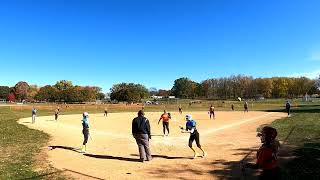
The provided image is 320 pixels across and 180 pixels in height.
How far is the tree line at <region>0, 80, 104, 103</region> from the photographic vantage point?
14988cm

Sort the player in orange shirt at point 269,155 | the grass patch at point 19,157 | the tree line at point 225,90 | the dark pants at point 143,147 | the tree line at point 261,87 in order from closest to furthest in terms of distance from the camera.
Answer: the player in orange shirt at point 269,155 → the grass patch at point 19,157 → the dark pants at point 143,147 → the tree line at point 225,90 → the tree line at point 261,87

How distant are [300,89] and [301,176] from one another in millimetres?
158421

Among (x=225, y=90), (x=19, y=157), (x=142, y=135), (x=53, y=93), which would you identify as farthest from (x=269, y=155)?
(x=225, y=90)

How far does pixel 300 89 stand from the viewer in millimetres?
161375

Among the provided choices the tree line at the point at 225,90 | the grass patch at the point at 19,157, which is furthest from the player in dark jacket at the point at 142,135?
the tree line at the point at 225,90

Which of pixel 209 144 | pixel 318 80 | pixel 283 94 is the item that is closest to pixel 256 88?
pixel 283 94

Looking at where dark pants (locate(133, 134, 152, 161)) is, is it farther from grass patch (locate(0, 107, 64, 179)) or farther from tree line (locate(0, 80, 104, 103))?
tree line (locate(0, 80, 104, 103))

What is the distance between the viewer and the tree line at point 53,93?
492 ft

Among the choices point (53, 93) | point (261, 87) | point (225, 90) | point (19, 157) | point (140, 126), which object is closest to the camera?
point (140, 126)

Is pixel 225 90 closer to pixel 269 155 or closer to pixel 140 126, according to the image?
pixel 140 126

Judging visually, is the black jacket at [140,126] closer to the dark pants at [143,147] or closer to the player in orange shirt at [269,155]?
the dark pants at [143,147]

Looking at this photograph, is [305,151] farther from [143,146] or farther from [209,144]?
[143,146]

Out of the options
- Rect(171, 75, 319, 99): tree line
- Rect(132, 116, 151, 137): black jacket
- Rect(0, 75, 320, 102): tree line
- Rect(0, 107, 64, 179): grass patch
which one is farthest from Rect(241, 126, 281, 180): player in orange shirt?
Rect(171, 75, 319, 99): tree line

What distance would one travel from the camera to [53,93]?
163 metres
